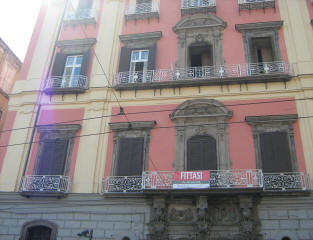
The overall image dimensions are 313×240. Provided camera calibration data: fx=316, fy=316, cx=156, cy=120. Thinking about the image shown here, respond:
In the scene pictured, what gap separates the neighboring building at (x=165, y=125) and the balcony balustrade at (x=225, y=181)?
0.14ft

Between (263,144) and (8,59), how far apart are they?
17197 mm

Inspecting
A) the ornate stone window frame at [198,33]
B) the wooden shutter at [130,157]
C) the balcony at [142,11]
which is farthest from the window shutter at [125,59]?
the wooden shutter at [130,157]

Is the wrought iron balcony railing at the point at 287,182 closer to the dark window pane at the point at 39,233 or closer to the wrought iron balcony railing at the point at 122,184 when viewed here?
the wrought iron balcony railing at the point at 122,184

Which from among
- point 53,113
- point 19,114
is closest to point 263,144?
point 53,113

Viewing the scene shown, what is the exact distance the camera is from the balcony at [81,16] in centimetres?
1702

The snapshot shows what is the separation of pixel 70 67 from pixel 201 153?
815cm

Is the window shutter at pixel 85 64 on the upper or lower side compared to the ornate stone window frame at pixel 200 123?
upper

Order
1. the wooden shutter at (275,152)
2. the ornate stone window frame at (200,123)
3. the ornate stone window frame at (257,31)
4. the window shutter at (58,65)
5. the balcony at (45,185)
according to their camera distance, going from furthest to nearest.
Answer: the window shutter at (58,65)
the ornate stone window frame at (257,31)
the ornate stone window frame at (200,123)
the balcony at (45,185)
the wooden shutter at (275,152)

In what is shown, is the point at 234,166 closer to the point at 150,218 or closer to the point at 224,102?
the point at 224,102

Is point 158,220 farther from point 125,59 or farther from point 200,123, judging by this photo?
point 125,59

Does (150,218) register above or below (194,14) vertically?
below

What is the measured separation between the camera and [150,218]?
38.5 ft

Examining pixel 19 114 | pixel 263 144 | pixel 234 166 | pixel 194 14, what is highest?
pixel 194 14

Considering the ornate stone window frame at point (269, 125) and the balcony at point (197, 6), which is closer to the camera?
the ornate stone window frame at point (269, 125)
